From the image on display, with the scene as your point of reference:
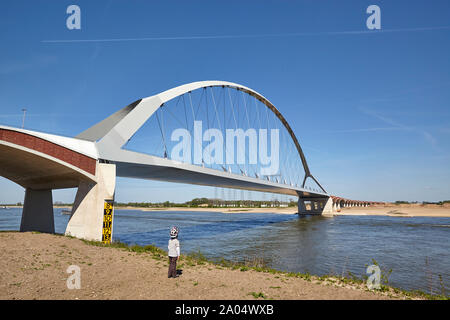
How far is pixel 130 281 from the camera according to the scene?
28.9ft

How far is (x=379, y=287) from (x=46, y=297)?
10.6 metres

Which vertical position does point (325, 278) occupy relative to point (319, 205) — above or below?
above

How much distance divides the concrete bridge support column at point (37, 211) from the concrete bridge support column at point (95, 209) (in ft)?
33.1

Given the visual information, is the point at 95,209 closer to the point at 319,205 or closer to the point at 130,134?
the point at 130,134

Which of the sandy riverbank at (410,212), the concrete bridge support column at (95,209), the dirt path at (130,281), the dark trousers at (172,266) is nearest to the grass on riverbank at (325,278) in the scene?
the dirt path at (130,281)

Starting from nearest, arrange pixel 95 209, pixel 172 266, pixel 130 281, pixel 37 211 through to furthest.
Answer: pixel 130 281
pixel 172 266
pixel 95 209
pixel 37 211

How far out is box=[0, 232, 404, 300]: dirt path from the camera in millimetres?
7555

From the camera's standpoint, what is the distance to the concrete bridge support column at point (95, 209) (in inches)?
671

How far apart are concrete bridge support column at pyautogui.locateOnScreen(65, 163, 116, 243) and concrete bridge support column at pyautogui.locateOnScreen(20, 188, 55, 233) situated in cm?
1009

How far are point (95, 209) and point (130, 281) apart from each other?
9.97 metres

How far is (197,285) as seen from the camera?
28.0 ft

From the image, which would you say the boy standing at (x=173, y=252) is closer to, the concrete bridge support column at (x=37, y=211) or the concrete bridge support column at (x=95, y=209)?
the concrete bridge support column at (x=95, y=209)

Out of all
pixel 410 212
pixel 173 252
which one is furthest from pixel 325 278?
pixel 410 212
